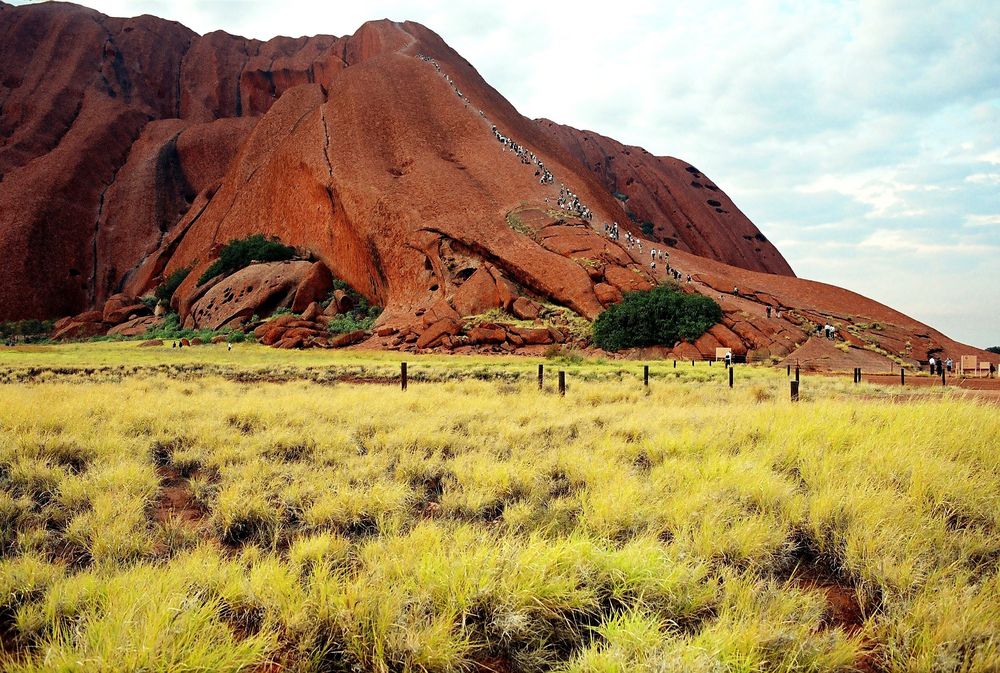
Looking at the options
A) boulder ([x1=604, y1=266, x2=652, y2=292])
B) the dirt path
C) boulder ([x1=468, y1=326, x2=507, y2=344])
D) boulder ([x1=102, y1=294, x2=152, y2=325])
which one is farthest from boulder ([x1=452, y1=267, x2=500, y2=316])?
boulder ([x1=102, y1=294, x2=152, y2=325])

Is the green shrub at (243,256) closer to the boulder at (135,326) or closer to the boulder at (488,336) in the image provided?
the boulder at (135,326)

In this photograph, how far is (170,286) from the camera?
168 feet

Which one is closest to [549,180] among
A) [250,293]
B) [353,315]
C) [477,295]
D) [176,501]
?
[477,295]

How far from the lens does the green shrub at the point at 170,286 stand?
5116cm

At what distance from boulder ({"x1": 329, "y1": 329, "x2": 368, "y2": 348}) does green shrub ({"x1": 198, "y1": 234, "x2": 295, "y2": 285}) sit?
1764 cm

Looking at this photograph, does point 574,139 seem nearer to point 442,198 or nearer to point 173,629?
point 442,198

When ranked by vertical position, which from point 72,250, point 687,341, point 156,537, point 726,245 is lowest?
point 156,537

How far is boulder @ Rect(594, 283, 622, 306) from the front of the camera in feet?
107

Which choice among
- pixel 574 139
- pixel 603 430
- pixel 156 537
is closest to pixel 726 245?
pixel 574 139

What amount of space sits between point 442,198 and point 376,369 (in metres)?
22.7

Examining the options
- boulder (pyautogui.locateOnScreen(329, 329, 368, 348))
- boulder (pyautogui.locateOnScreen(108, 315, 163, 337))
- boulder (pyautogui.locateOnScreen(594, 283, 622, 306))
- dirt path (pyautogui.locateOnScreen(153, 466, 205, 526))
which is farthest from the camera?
boulder (pyautogui.locateOnScreen(108, 315, 163, 337))

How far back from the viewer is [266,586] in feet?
11.4

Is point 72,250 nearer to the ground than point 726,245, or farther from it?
nearer to the ground

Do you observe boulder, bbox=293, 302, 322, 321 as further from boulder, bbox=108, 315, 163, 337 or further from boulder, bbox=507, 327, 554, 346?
boulder, bbox=108, 315, 163, 337
